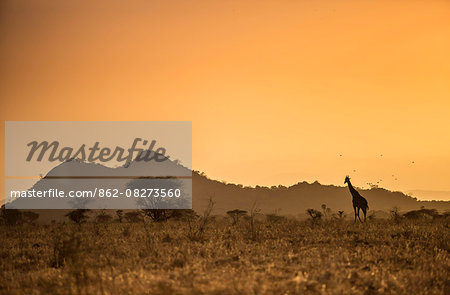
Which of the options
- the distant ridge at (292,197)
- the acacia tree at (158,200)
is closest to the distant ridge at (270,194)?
the distant ridge at (292,197)

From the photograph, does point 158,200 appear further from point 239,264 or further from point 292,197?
point 292,197

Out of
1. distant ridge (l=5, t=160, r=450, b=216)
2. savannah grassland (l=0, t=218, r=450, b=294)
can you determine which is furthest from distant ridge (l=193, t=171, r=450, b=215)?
savannah grassland (l=0, t=218, r=450, b=294)

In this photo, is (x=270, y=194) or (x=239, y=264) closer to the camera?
(x=239, y=264)

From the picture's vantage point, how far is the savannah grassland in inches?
266

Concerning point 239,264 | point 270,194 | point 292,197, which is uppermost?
point 270,194

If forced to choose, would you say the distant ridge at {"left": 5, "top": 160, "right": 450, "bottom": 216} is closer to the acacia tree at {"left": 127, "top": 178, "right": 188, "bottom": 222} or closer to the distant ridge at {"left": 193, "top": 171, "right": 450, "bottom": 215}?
the distant ridge at {"left": 193, "top": 171, "right": 450, "bottom": 215}

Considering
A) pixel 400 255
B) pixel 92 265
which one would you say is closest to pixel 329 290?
pixel 400 255

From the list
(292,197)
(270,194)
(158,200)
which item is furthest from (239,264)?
(270,194)

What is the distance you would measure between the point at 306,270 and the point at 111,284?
3.57 meters

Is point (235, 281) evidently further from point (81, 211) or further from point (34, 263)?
point (81, 211)

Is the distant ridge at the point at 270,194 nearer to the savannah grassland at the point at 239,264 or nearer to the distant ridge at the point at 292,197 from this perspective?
the distant ridge at the point at 292,197

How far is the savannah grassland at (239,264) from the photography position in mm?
6762

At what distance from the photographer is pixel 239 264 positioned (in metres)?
8.22

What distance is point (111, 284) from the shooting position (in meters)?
6.93
